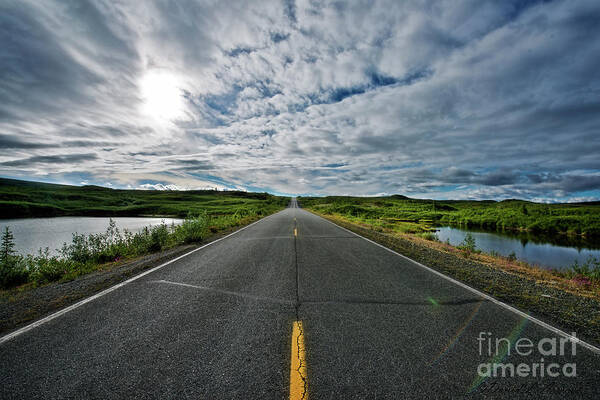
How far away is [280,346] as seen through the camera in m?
2.84

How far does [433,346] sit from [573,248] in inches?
892

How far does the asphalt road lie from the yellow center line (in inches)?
1.6

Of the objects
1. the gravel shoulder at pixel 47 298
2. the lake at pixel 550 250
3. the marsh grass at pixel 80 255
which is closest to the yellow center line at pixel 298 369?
the gravel shoulder at pixel 47 298

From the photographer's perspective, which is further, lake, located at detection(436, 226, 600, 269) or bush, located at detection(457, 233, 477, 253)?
lake, located at detection(436, 226, 600, 269)

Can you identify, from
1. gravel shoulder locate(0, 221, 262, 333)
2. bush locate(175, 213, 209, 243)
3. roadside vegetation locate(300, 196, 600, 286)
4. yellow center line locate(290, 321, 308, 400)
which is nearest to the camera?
yellow center line locate(290, 321, 308, 400)

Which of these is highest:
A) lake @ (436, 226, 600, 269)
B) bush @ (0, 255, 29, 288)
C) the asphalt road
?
the asphalt road

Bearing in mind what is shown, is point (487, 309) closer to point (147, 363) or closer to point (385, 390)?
point (385, 390)

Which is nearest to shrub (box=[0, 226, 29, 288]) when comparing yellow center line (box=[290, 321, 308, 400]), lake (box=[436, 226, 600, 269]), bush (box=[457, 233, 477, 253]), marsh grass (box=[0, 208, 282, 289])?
marsh grass (box=[0, 208, 282, 289])

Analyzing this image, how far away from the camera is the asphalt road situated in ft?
7.20

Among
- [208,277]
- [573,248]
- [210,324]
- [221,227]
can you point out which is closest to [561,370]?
[210,324]

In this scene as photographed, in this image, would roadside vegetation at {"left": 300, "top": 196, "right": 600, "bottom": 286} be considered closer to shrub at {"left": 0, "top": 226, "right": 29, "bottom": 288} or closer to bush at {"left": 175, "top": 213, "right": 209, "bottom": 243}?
bush at {"left": 175, "top": 213, "right": 209, "bottom": 243}

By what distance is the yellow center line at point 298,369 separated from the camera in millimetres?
2092

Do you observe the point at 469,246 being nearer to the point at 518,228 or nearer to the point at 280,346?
the point at 280,346

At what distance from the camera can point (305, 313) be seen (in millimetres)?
3707
